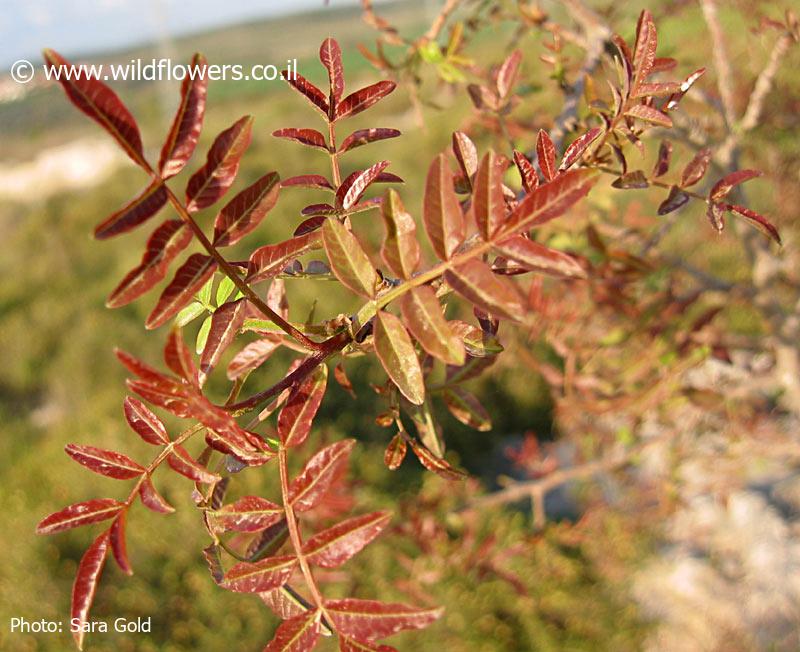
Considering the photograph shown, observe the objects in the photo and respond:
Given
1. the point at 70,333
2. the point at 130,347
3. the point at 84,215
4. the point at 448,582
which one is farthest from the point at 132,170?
the point at 448,582

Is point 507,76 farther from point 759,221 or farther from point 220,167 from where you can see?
point 220,167

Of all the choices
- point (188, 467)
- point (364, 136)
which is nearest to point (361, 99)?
point (364, 136)

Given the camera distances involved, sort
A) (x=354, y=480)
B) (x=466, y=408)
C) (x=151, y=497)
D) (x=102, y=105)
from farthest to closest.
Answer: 1. (x=354, y=480)
2. (x=466, y=408)
3. (x=151, y=497)
4. (x=102, y=105)

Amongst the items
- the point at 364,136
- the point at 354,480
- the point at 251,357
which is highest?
the point at 364,136

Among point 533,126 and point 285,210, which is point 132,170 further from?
point 533,126

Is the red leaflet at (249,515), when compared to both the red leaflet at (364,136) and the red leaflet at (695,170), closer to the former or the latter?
the red leaflet at (364,136)

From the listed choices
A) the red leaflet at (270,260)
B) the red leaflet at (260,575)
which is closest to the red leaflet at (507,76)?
the red leaflet at (270,260)

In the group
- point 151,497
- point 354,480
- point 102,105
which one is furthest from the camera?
point 354,480
